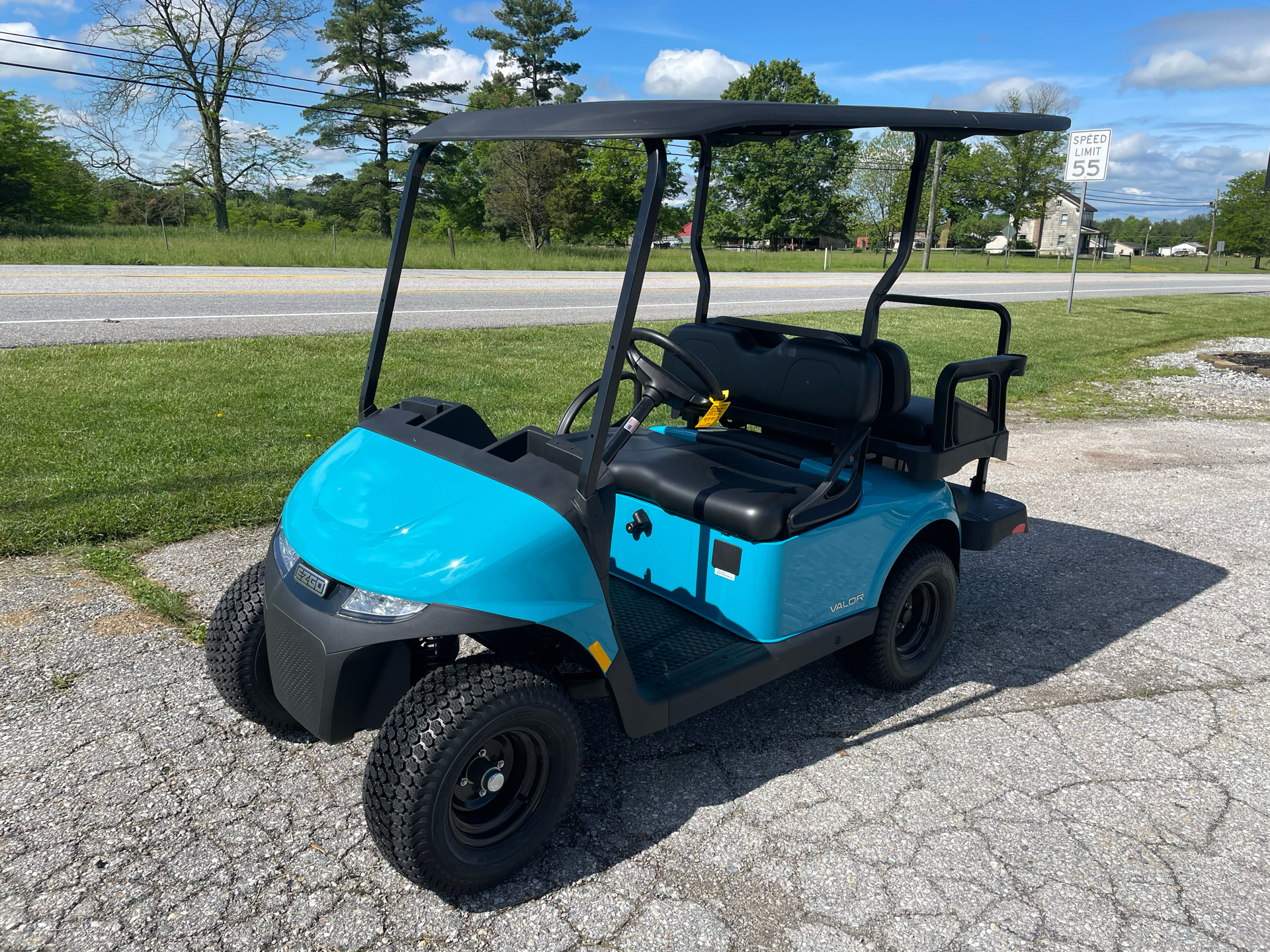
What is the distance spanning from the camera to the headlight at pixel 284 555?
238 centimetres

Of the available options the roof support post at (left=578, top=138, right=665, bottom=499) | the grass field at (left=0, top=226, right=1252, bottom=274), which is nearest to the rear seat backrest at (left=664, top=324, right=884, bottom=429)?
the roof support post at (left=578, top=138, right=665, bottom=499)

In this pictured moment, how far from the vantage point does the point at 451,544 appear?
84.6 inches

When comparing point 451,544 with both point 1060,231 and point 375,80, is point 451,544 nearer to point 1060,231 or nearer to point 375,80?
point 375,80

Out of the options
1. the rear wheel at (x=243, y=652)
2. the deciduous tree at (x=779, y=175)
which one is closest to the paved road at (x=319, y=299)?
the deciduous tree at (x=779, y=175)

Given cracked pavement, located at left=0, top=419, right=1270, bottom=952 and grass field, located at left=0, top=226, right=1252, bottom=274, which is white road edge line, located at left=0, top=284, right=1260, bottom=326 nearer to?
grass field, located at left=0, top=226, right=1252, bottom=274

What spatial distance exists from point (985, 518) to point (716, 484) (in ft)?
4.25

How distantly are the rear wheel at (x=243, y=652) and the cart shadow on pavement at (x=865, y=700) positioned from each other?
92 centimetres

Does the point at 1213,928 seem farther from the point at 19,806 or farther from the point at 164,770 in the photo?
the point at 19,806

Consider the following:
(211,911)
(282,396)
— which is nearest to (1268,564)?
(211,911)

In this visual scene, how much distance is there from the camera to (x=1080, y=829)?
2562 millimetres

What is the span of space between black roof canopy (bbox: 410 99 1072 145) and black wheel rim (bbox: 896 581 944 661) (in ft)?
5.20

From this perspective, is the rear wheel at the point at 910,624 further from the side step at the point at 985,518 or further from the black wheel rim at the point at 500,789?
the black wheel rim at the point at 500,789

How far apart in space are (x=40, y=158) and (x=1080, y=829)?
3623cm

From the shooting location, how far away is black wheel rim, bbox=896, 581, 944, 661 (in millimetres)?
3361
